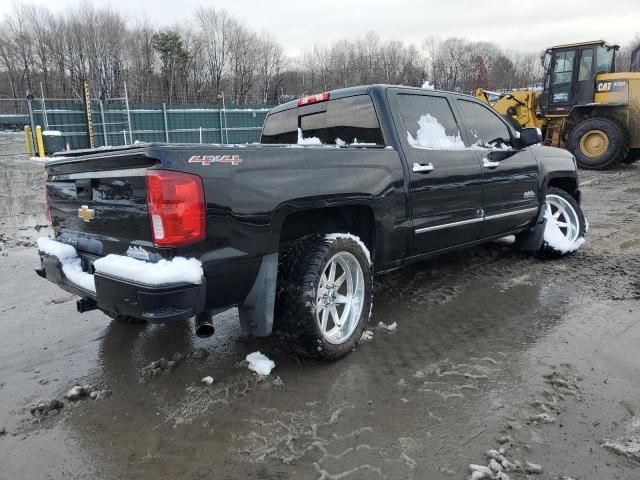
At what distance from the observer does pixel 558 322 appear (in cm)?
380

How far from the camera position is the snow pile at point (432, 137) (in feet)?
12.8

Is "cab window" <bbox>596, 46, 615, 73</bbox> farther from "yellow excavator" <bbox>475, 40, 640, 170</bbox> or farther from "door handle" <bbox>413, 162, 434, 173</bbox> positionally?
"door handle" <bbox>413, 162, 434, 173</bbox>

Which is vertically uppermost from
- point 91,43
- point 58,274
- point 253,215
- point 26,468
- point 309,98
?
point 91,43

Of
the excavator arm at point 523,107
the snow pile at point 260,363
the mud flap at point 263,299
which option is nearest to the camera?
the mud flap at point 263,299

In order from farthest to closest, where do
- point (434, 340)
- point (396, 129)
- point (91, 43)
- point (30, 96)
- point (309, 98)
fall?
point (91, 43) < point (30, 96) < point (309, 98) < point (396, 129) < point (434, 340)

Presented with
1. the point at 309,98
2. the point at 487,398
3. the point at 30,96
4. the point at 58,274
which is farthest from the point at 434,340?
the point at 30,96

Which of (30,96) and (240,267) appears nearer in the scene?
(240,267)

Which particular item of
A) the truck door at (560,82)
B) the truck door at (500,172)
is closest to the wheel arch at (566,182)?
the truck door at (500,172)

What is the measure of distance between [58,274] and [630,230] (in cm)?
690

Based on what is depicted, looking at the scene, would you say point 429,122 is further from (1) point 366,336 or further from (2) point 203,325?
(2) point 203,325

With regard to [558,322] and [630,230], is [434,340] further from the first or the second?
[630,230]

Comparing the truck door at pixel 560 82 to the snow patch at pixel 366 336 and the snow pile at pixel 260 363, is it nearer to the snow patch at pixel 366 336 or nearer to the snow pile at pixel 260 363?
the snow patch at pixel 366 336

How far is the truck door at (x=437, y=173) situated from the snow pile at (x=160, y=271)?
1875mm

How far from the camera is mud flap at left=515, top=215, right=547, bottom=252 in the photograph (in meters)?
5.42
